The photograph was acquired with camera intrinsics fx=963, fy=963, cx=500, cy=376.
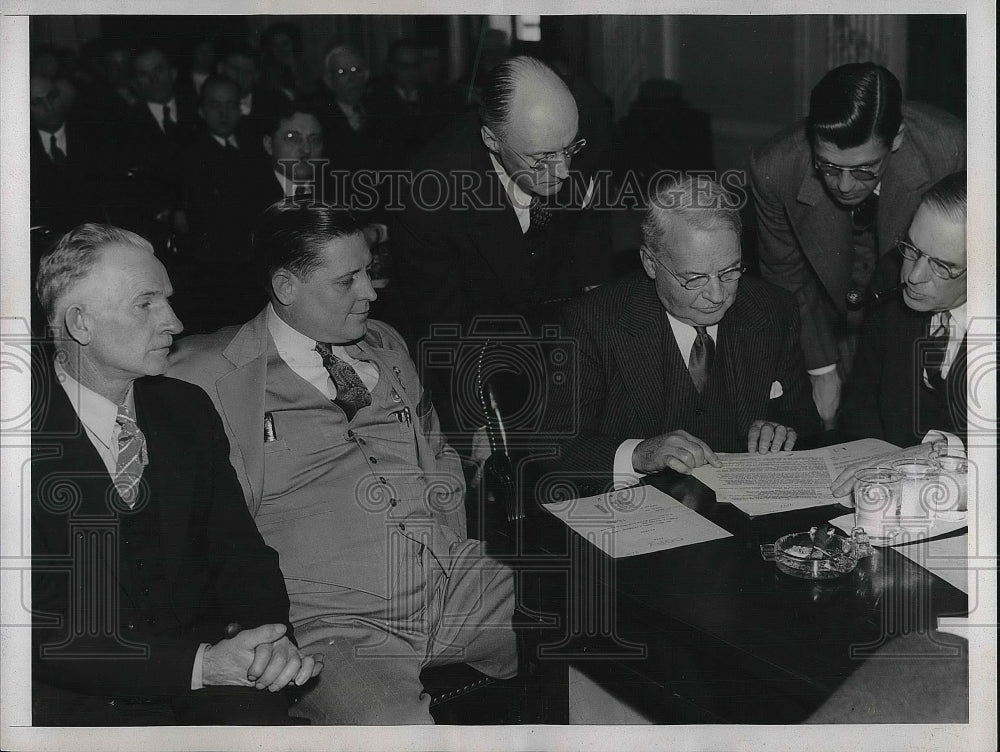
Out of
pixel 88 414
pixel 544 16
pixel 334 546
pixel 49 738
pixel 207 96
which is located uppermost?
pixel 544 16

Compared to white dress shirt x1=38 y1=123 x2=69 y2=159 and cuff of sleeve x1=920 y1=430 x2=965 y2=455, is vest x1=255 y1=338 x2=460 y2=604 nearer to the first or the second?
white dress shirt x1=38 y1=123 x2=69 y2=159

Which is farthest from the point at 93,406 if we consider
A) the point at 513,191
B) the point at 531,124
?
the point at 531,124

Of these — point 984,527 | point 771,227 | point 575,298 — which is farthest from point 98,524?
point 984,527

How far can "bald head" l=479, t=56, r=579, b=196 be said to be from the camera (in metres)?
2.44

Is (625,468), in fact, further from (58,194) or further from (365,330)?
(58,194)

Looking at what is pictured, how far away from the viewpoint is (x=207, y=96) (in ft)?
7.89

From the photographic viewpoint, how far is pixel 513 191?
2473 millimetres

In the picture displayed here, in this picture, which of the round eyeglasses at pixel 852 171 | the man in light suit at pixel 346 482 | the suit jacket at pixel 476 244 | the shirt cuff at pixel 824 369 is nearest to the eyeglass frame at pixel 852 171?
the round eyeglasses at pixel 852 171

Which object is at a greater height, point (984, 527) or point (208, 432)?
point (208, 432)

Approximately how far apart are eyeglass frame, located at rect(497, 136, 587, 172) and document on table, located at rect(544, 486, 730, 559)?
33.5 inches

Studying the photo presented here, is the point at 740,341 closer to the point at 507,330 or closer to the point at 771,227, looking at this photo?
the point at 771,227

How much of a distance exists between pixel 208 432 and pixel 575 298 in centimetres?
97

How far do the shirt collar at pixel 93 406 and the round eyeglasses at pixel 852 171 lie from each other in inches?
71.5

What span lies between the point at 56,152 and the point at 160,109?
27cm
